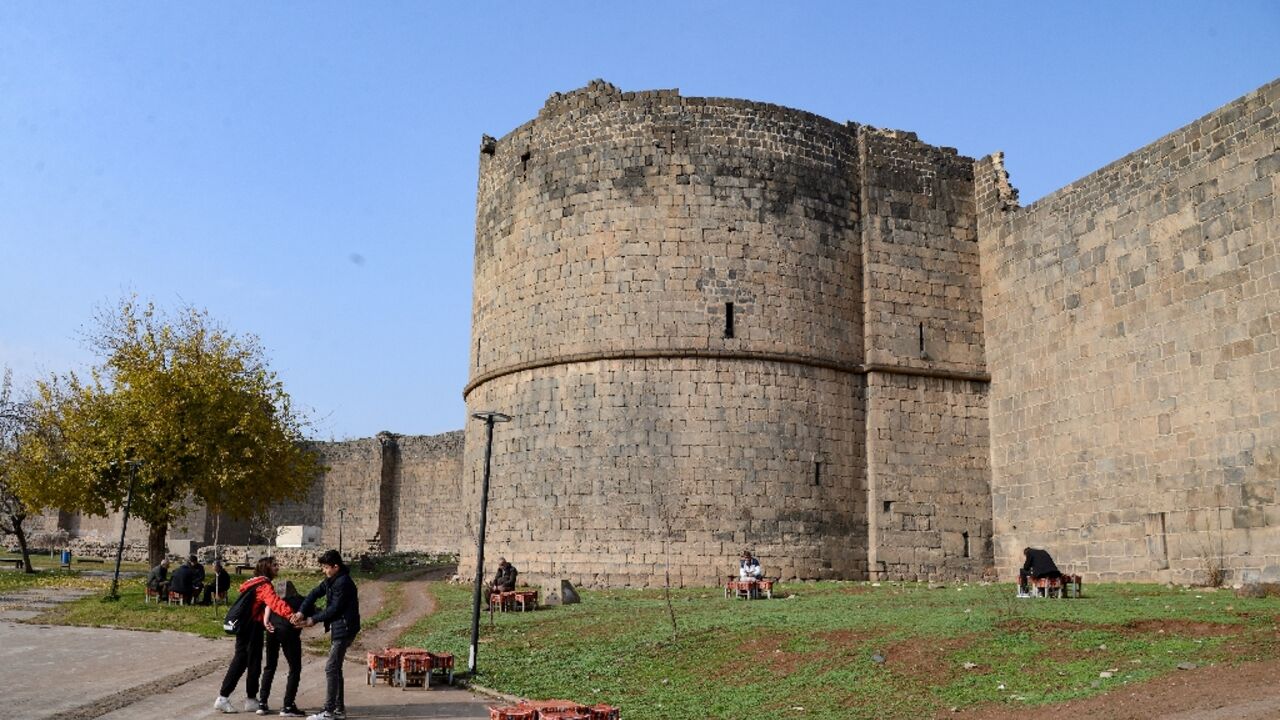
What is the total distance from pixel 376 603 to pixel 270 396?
29.1ft

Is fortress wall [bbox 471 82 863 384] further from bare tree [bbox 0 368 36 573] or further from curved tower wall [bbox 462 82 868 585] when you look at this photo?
bare tree [bbox 0 368 36 573]

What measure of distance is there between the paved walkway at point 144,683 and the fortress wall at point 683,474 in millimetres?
6535

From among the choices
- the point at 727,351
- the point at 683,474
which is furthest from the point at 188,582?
the point at 727,351

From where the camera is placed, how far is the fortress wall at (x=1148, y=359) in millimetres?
16125

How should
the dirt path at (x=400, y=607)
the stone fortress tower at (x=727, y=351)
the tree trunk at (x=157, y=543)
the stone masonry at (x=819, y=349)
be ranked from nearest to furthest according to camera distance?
1. the dirt path at (x=400, y=607)
2. the stone masonry at (x=819, y=349)
3. the stone fortress tower at (x=727, y=351)
4. the tree trunk at (x=157, y=543)

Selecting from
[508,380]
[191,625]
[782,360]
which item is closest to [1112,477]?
[782,360]

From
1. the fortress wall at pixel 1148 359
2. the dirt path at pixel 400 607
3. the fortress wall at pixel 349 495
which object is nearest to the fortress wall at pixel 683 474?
the dirt path at pixel 400 607

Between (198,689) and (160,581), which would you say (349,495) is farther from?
(198,689)

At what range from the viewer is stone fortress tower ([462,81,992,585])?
1961 cm

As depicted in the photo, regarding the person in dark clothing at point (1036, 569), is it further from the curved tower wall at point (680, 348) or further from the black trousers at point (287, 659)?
the black trousers at point (287, 659)

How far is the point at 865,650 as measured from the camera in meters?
10.8

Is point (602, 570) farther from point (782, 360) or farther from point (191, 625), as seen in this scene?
point (191, 625)

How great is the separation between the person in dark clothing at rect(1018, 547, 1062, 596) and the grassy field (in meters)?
0.48

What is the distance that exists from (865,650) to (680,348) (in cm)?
966
